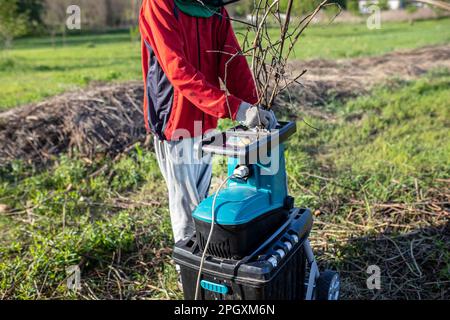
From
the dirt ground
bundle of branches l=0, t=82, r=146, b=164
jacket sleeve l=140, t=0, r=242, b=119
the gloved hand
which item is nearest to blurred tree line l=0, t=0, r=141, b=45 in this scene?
the dirt ground

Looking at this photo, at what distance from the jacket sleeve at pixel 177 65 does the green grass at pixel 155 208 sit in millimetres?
1438

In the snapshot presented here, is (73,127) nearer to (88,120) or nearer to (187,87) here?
(88,120)

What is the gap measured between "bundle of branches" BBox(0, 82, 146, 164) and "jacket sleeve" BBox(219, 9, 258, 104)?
290 cm

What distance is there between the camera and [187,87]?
2000mm

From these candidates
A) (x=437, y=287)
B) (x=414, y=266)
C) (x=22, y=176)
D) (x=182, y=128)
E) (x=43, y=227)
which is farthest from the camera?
(x=22, y=176)

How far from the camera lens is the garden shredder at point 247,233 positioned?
1.74m

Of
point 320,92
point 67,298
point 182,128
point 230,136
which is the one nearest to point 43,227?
point 67,298

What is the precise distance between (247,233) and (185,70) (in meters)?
0.82

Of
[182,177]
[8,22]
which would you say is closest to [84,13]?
[8,22]

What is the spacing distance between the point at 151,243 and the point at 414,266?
193cm

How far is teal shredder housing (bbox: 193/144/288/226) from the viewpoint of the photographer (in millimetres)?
1774

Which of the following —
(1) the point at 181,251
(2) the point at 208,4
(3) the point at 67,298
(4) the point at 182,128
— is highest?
(2) the point at 208,4

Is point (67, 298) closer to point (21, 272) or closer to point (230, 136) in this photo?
point (21, 272)

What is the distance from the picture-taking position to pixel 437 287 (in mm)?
Answer: 2689
